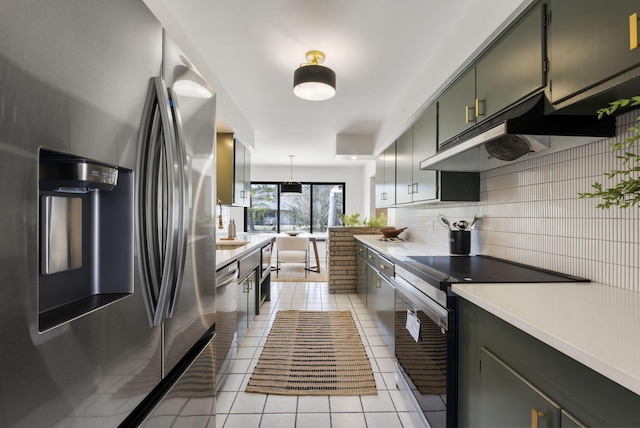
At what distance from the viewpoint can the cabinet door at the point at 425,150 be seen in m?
2.49

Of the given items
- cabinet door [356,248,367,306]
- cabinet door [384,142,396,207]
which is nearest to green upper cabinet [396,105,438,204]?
cabinet door [384,142,396,207]

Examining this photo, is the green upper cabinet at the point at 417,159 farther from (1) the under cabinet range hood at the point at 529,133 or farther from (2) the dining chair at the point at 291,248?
(2) the dining chair at the point at 291,248

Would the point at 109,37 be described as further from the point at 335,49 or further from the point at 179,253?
the point at 335,49

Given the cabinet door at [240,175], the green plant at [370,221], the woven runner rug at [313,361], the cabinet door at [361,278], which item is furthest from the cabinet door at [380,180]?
the cabinet door at [240,175]

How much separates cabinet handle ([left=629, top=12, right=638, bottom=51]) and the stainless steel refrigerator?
1.33 m

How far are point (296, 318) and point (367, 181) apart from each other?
15.6 feet

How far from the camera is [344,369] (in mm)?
2383

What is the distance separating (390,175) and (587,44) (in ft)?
9.45

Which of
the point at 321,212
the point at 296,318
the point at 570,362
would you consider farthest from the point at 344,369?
the point at 321,212

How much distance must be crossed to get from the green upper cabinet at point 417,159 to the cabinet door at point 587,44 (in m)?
1.25

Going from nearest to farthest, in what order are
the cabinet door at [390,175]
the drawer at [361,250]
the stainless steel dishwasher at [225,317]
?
the stainless steel dishwasher at [225,317] → the cabinet door at [390,175] → the drawer at [361,250]

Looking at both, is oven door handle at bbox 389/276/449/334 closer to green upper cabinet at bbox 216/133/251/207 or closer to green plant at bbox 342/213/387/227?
green upper cabinet at bbox 216/133/251/207

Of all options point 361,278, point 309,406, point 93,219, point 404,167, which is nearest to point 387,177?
point 404,167

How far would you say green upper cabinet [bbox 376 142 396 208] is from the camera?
378 centimetres
